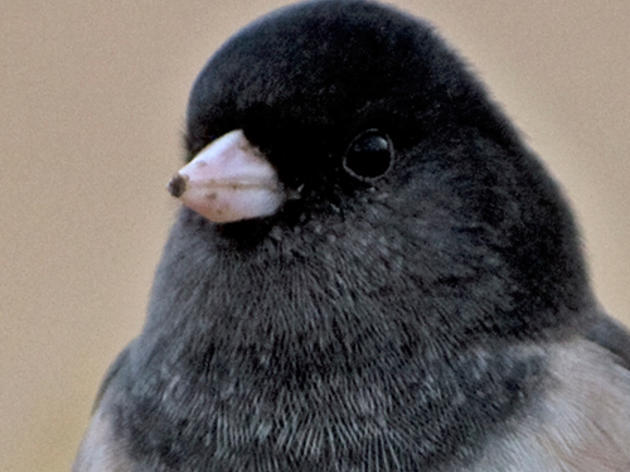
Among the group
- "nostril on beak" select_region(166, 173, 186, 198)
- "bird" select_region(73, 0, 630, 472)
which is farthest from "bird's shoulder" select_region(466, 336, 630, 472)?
"nostril on beak" select_region(166, 173, 186, 198)

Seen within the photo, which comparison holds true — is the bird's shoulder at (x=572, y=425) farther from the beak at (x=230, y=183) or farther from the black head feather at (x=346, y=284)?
the beak at (x=230, y=183)

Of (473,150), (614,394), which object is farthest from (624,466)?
(473,150)

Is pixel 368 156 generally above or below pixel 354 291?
above

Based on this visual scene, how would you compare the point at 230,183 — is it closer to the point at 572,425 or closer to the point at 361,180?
the point at 361,180

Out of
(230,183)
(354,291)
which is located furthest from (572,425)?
(230,183)

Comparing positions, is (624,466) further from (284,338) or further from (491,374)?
(284,338)
